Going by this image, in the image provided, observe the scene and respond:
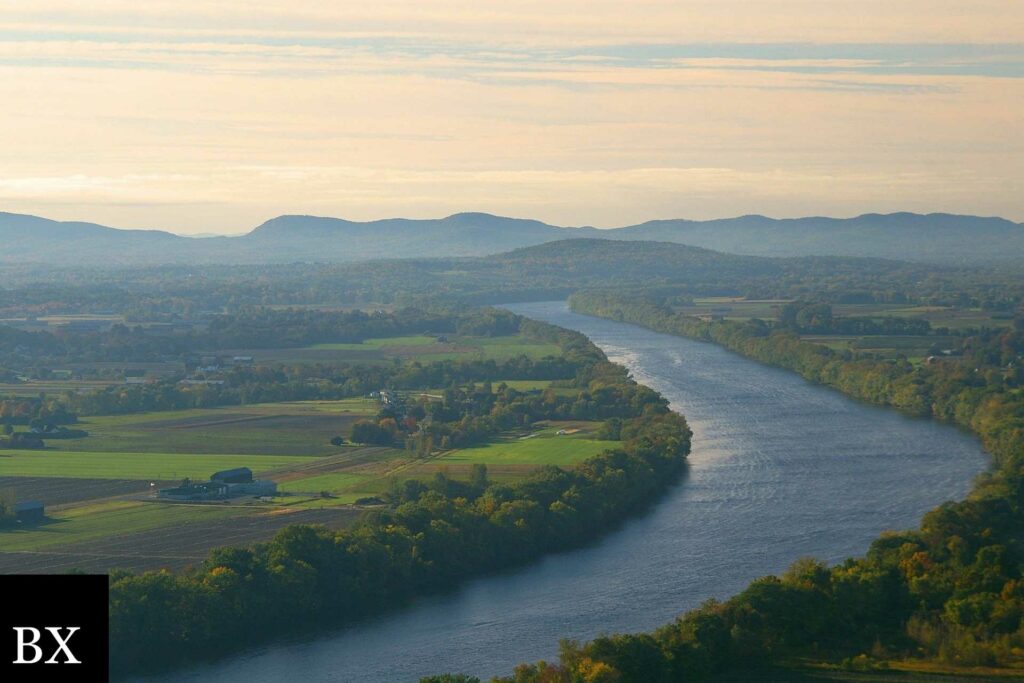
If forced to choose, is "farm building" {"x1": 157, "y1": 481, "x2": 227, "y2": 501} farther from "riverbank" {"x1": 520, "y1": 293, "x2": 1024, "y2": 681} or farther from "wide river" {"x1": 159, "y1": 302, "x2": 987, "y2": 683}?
"riverbank" {"x1": 520, "y1": 293, "x2": 1024, "y2": 681}

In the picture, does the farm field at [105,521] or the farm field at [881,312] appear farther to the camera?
the farm field at [881,312]

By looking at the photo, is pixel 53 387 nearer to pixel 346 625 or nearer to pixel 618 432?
pixel 618 432

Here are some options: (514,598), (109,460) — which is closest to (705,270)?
(109,460)

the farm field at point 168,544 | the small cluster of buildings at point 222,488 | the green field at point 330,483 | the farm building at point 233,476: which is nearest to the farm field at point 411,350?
the green field at point 330,483

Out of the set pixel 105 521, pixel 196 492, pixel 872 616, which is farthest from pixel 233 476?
pixel 872 616

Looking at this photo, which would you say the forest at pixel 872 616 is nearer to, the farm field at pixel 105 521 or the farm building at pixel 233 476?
the farm field at pixel 105 521

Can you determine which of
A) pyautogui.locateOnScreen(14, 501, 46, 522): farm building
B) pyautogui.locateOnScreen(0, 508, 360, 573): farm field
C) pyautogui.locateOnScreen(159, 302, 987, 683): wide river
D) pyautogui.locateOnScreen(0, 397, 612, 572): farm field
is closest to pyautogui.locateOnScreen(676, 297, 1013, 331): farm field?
pyautogui.locateOnScreen(159, 302, 987, 683): wide river

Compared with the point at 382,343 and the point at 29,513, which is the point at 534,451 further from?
the point at 382,343
